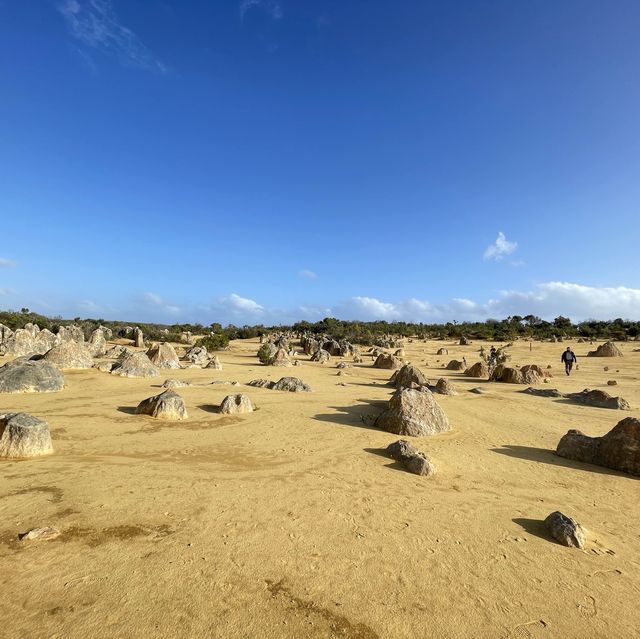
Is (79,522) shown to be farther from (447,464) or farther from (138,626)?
(447,464)

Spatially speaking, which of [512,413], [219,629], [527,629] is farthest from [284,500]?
[512,413]

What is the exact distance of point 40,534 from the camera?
4.16 meters

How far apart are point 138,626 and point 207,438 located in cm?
516

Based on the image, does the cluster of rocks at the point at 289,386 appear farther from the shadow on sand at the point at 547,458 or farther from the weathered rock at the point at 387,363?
the weathered rock at the point at 387,363

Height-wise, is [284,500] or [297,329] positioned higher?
[297,329]

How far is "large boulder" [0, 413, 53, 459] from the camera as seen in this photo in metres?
6.48

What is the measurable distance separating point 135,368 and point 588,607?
16201mm

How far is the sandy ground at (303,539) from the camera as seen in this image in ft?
10.8

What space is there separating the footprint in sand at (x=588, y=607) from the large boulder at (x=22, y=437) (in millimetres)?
7844

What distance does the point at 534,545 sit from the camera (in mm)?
4574

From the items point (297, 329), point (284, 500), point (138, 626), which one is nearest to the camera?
point (138, 626)

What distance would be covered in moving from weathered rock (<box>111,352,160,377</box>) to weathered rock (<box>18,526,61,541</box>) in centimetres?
1252

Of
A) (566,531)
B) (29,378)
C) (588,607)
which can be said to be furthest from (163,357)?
(588,607)

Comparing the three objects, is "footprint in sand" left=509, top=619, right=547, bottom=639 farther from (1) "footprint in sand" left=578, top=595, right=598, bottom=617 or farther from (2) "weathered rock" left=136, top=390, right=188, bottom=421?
(2) "weathered rock" left=136, top=390, right=188, bottom=421
